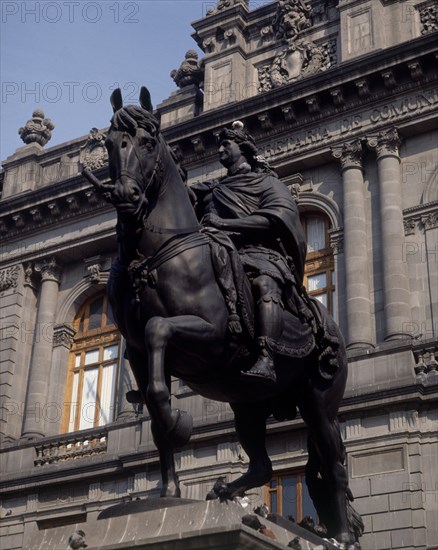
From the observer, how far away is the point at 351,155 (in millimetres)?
24234

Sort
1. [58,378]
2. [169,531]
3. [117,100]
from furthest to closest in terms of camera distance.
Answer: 1. [58,378]
2. [117,100]
3. [169,531]

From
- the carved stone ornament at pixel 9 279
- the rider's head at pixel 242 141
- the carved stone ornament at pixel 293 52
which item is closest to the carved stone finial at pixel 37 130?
the carved stone ornament at pixel 9 279

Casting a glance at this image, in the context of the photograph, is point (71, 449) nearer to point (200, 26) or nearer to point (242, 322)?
point (200, 26)

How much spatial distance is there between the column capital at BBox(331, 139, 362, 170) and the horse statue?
1688cm

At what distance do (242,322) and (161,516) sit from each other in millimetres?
1663

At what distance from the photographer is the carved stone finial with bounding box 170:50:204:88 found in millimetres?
28781

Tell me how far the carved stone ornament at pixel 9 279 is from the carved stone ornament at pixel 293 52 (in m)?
A: 8.82

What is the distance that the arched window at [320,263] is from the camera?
79.3ft

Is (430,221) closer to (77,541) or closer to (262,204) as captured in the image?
(262,204)

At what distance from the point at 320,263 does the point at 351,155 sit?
107 inches

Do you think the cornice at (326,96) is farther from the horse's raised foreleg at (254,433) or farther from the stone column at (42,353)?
the horse's raised foreleg at (254,433)

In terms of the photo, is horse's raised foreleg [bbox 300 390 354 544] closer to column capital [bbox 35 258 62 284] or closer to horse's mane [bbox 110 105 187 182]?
horse's mane [bbox 110 105 187 182]

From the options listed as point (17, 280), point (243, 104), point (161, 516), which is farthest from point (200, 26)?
point (161, 516)

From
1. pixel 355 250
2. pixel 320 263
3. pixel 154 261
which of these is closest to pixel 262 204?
pixel 154 261
